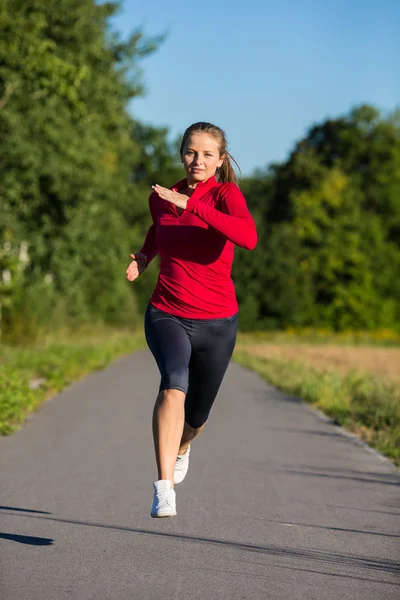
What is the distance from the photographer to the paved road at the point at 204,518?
15.0ft

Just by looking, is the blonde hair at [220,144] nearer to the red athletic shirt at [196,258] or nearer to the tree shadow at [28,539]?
the red athletic shirt at [196,258]

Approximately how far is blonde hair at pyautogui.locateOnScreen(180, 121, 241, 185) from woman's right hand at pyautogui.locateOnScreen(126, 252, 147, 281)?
64 centimetres

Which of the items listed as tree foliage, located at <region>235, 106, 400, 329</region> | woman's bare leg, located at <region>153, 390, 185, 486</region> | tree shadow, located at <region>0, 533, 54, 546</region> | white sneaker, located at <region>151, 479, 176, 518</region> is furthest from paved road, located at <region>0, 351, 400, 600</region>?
tree foliage, located at <region>235, 106, 400, 329</region>

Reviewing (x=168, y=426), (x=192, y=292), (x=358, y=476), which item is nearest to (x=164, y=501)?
(x=168, y=426)

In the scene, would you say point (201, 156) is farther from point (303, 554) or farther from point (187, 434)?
point (303, 554)

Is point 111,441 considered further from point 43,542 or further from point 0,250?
point 0,250

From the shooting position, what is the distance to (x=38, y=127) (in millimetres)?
22828

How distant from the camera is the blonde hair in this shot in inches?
215

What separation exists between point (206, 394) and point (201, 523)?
2.85ft

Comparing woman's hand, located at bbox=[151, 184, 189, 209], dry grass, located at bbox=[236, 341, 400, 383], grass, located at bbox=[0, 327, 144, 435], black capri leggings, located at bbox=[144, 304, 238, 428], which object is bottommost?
dry grass, located at bbox=[236, 341, 400, 383]

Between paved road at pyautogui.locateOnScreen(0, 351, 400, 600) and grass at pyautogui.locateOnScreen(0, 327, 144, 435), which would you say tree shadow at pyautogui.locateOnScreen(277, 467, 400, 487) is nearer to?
paved road at pyautogui.locateOnScreen(0, 351, 400, 600)

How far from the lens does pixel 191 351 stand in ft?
17.8

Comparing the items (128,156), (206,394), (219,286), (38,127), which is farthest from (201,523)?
(128,156)

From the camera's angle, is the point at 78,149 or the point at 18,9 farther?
the point at 78,149
